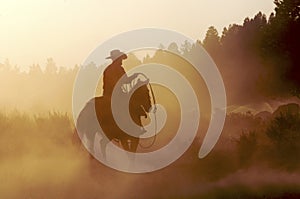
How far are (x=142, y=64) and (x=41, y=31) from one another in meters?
0.91

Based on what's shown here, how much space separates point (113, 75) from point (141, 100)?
0.33 metres

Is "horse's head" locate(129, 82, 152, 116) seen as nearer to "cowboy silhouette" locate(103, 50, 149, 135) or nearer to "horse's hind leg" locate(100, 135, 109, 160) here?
"cowboy silhouette" locate(103, 50, 149, 135)

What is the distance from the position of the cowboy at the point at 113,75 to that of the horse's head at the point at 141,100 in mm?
113

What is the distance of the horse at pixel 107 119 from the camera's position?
5.04 m

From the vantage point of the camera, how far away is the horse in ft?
16.5

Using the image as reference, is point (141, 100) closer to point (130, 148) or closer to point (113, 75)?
point (113, 75)

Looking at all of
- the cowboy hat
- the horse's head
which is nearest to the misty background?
the cowboy hat

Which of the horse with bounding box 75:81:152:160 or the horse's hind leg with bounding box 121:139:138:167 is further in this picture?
the horse's hind leg with bounding box 121:139:138:167

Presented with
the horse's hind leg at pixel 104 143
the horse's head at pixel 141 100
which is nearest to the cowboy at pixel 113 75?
the horse's head at pixel 141 100

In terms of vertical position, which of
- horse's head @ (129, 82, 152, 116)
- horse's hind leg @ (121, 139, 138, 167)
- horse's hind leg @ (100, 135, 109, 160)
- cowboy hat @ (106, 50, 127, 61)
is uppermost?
cowboy hat @ (106, 50, 127, 61)

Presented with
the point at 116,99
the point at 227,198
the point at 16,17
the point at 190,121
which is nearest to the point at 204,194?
the point at 227,198

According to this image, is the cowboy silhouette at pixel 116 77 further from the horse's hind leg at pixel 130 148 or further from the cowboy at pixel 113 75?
the horse's hind leg at pixel 130 148

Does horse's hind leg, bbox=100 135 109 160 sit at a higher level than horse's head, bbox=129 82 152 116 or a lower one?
lower

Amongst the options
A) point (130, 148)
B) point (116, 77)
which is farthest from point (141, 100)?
point (130, 148)
